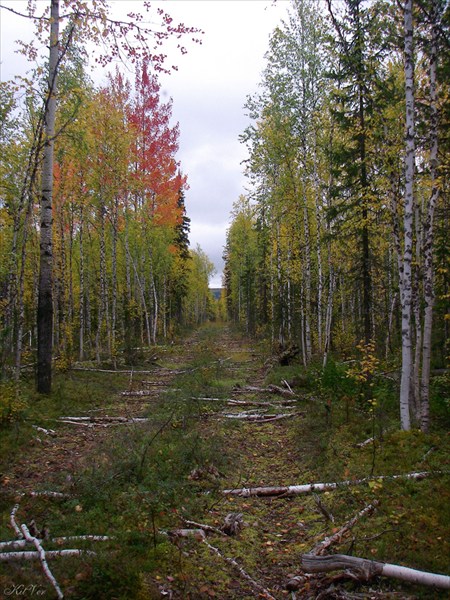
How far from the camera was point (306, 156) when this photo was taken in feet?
55.2

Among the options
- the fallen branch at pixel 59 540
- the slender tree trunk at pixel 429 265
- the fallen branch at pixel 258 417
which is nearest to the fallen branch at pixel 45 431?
the fallen branch at pixel 258 417

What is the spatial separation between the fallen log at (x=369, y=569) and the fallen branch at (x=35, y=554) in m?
2.27

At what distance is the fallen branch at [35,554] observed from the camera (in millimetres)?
3758

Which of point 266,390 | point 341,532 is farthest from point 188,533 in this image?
point 266,390

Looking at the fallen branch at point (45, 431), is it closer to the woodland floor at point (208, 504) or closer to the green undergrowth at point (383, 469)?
the woodland floor at point (208, 504)

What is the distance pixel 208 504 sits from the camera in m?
5.64

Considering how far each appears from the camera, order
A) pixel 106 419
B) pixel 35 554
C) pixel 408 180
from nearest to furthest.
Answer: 1. pixel 35 554
2. pixel 408 180
3. pixel 106 419

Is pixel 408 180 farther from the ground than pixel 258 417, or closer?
farther from the ground

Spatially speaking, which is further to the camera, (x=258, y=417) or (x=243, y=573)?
(x=258, y=417)

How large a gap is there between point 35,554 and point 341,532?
3421mm

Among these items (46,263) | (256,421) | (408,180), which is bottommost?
(256,421)

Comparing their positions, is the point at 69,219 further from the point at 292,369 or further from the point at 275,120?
the point at 292,369

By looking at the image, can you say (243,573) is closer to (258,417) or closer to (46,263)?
(258,417)

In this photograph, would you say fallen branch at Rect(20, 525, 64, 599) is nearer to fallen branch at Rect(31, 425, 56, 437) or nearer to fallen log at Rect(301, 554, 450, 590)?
fallen log at Rect(301, 554, 450, 590)
